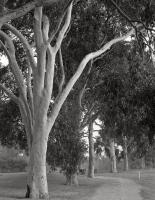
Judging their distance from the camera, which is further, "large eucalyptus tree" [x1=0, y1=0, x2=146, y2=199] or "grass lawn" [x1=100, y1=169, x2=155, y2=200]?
"grass lawn" [x1=100, y1=169, x2=155, y2=200]

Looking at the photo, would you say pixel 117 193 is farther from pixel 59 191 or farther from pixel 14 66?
pixel 14 66

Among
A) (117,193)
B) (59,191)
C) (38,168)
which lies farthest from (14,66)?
(117,193)

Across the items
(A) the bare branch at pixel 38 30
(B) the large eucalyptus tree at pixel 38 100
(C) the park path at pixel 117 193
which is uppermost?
(A) the bare branch at pixel 38 30

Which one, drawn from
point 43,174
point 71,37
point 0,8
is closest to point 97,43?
point 71,37

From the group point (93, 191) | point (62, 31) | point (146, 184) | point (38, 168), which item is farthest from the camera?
point (146, 184)

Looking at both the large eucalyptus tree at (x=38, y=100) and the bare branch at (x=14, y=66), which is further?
the bare branch at (x=14, y=66)

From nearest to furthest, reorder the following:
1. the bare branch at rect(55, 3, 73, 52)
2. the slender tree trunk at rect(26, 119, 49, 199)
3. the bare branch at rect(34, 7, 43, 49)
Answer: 1. the slender tree trunk at rect(26, 119, 49, 199)
2. the bare branch at rect(34, 7, 43, 49)
3. the bare branch at rect(55, 3, 73, 52)

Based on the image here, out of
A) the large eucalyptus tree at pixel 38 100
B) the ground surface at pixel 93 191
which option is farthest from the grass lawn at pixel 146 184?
the large eucalyptus tree at pixel 38 100

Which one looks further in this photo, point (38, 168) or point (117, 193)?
point (117, 193)

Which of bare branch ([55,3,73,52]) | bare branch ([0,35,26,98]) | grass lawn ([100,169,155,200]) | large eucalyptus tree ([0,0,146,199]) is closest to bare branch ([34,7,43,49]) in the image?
large eucalyptus tree ([0,0,146,199])

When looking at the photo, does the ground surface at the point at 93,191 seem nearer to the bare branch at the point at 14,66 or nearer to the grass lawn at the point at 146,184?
the grass lawn at the point at 146,184

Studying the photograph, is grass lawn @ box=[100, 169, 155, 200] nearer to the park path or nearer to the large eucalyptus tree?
the park path

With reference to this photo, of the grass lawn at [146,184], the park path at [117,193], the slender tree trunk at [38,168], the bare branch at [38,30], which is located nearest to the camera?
the slender tree trunk at [38,168]

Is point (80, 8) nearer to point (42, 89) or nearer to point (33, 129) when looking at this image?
point (42, 89)
